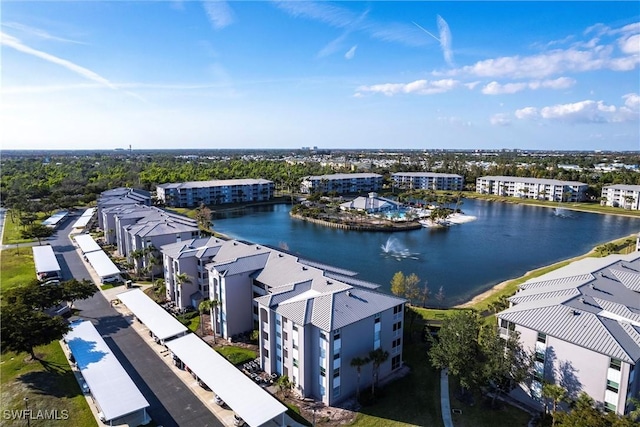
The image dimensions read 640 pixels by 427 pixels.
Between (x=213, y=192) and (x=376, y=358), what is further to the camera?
(x=213, y=192)

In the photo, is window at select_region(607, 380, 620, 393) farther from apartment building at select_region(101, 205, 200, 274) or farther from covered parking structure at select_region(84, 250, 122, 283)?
covered parking structure at select_region(84, 250, 122, 283)

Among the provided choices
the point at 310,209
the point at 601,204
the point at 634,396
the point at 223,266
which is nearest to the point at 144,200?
the point at 310,209

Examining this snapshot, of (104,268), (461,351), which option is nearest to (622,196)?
(461,351)

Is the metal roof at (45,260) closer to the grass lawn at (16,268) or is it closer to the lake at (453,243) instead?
the grass lawn at (16,268)

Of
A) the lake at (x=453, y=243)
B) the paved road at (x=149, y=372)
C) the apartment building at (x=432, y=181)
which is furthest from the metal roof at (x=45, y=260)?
the apartment building at (x=432, y=181)

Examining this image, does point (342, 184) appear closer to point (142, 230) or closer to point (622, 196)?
point (622, 196)

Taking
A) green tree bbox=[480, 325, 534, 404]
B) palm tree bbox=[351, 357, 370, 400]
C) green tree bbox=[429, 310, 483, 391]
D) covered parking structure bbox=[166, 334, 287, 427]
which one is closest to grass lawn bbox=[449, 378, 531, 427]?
green tree bbox=[480, 325, 534, 404]
